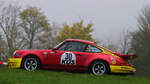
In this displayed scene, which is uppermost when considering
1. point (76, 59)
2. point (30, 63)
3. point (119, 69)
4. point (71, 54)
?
point (71, 54)

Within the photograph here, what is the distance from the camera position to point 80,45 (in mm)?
9375

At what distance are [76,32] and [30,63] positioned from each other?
29.2 meters

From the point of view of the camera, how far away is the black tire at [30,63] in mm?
9305

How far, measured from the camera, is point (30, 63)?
936cm

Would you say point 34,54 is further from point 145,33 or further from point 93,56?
point 145,33

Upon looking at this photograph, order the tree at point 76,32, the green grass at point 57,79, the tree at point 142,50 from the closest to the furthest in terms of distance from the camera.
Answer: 1. the green grass at point 57,79
2. the tree at point 142,50
3. the tree at point 76,32

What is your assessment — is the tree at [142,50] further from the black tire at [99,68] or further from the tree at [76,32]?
the tree at [76,32]

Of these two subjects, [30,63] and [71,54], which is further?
[30,63]

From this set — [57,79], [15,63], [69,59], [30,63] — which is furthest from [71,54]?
[57,79]

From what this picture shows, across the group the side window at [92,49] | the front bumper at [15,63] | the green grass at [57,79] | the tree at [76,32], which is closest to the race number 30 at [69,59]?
the side window at [92,49]

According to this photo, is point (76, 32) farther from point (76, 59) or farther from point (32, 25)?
point (76, 59)

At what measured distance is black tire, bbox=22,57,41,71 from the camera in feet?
30.5

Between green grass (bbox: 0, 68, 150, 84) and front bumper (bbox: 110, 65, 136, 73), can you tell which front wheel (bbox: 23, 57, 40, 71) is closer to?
green grass (bbox: 0, 68, 150, 84)

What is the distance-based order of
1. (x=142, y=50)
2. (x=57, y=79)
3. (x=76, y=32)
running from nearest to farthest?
(x=57, y=79) < (x=142, y=50) < (x=76, y=32)
